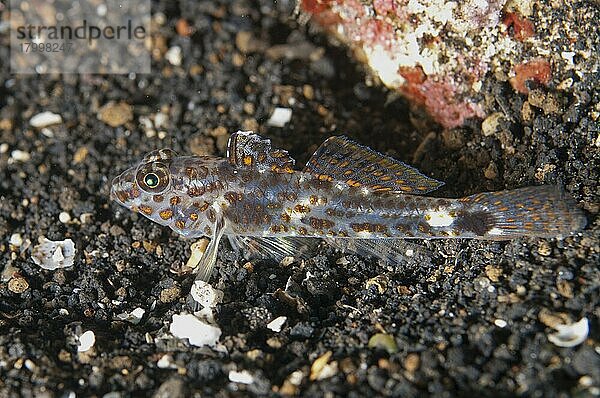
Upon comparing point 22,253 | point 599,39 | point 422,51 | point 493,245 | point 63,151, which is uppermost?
point 599,39

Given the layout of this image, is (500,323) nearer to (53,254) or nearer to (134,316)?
(134,316)

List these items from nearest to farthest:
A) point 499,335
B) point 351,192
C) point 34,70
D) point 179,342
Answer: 1. point 499,335
2. point 179,342
3. point 351,192
4. point 34,70

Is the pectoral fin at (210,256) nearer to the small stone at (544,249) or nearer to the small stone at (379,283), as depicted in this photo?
the small stone at (379,283)

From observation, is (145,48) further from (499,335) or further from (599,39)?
(499,335)

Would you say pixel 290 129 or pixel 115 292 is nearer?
pixel 115 292

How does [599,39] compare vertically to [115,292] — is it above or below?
above

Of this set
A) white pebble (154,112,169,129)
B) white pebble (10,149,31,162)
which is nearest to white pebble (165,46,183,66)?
white pebble (154,112,169,129)

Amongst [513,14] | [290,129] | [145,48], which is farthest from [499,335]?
Answer: [145,48]

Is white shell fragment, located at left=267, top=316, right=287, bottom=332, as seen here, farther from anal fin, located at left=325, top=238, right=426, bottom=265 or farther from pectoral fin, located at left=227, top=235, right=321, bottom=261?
anal fin, located at left=325, top=238, right=426, bottom=265

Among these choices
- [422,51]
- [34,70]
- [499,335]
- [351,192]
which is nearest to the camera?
[499,335]
